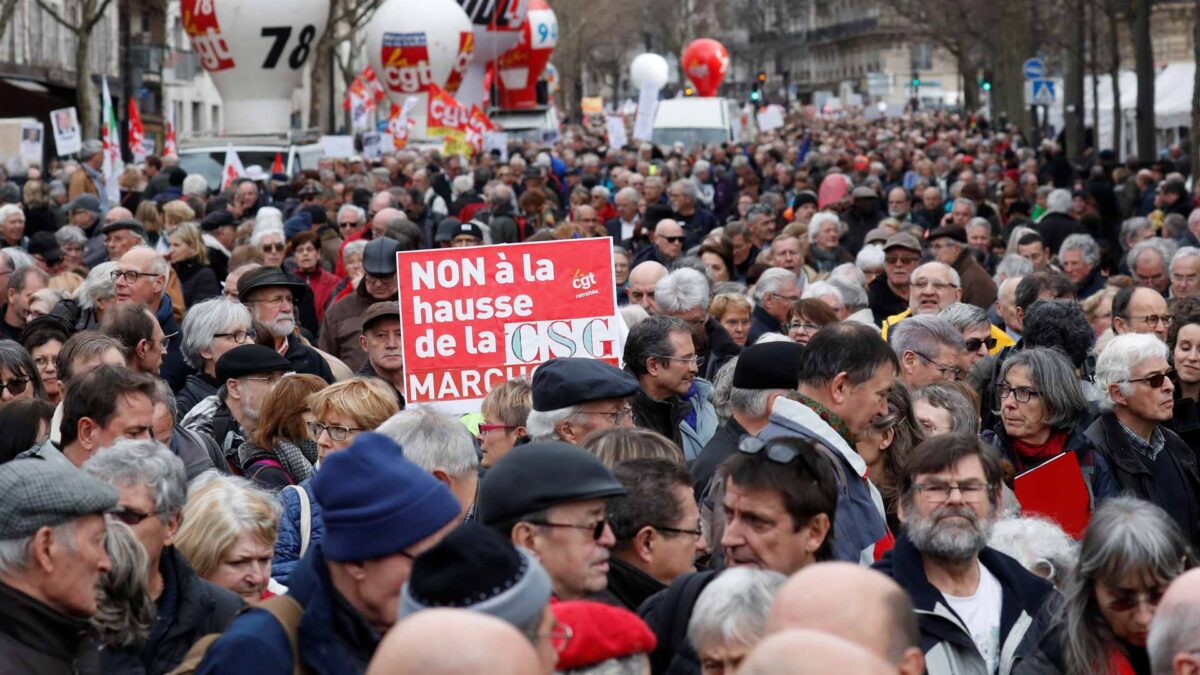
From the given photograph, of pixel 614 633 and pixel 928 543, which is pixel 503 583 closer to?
pixel 614 633

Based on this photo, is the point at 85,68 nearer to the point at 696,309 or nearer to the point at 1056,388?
the point at 696,309

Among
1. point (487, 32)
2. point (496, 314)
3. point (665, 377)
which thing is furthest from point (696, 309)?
point (487, 32)

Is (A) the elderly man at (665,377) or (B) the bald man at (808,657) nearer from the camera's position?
(B) the bald man at (808,657)

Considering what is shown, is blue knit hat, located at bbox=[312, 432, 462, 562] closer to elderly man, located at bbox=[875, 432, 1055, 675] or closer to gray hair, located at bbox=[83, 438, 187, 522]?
gray hair, located at bbox=[83, 438, 187, 522]

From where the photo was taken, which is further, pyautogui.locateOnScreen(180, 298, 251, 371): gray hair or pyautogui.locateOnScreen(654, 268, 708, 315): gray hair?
pyautogui.locateOnScreen(654, 268, 708, 315): gray hair

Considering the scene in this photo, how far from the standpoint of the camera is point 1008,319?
33.6 ft

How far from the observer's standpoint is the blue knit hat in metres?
3.80

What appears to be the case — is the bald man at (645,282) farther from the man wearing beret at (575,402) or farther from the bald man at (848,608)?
the bald man at (848,608)

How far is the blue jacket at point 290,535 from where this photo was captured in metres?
5.59

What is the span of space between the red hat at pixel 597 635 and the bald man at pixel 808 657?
783mm

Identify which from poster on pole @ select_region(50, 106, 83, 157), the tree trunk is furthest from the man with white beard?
the tree trunk

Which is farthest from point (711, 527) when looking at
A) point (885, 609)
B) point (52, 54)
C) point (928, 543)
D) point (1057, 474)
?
point (52, 54)

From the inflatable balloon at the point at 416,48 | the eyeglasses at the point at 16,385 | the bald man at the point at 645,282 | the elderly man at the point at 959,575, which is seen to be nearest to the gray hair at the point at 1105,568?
the elderly man at the point at 959,575

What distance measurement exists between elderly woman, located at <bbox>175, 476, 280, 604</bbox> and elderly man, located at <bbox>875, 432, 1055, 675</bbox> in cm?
165
